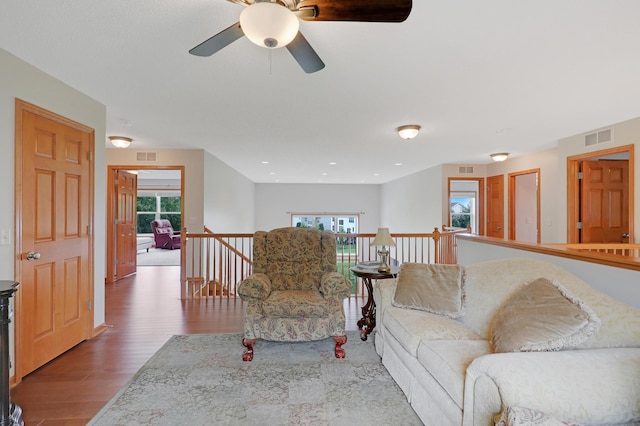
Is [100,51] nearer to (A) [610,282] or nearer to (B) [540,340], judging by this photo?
(B) [540,340]

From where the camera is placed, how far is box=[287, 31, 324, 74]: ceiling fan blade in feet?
5.60

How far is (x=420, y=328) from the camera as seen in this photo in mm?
2105

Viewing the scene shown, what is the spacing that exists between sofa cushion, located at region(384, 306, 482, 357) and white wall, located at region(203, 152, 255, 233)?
409cm

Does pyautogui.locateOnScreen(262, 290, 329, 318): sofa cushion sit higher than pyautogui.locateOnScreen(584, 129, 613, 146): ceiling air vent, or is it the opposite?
pyautogui.locateOnScreen(584, 129, 613, 146): ceiling air vent

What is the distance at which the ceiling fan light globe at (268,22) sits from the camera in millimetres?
1456

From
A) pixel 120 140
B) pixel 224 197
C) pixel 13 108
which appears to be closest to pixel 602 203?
pixel 224 197

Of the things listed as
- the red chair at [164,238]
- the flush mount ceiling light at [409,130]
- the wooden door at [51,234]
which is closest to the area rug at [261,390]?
the wooden door at [51,234]

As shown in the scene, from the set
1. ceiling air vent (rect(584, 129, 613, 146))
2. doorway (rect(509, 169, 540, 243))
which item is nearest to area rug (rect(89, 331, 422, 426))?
ceiling air vent (rect(584, 129, 613, 146))

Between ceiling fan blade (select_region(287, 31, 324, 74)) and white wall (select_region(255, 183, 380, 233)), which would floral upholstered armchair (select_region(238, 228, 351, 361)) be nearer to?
ceiling fan blade (select_region(287, 31, 324, 74))

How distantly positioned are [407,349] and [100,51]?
9.72 feet

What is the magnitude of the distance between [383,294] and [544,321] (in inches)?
49.3

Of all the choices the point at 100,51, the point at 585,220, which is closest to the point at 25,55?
the point at 100,51

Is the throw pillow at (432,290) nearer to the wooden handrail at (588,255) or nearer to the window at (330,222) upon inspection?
the wooden handrail at (588,255)

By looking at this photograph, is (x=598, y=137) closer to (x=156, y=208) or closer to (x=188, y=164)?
(x=188, y=164)
